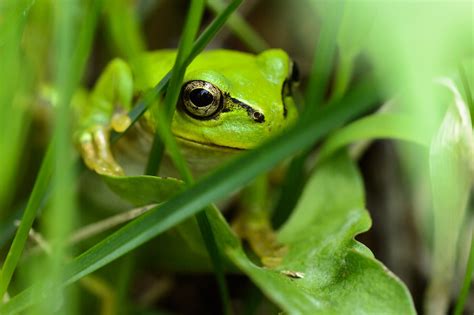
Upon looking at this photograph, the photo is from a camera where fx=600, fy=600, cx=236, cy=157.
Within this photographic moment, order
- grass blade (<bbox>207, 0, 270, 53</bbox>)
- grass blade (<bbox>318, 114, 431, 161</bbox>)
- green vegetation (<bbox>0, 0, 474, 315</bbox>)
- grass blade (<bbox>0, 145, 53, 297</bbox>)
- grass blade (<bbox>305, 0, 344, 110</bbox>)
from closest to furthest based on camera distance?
green vegetation (<bbox>0, 0, 474, 315</bbox>) → grass blade (<bbox>0, 145, 53, 297</bbox>) → grass blade (<bbox>318, 114, 431, 161</bbox>) → grass blade (<bbox>305, 0, 344, 110</bbox>) → grass blade (<bbox>207, 0, 270, 53</bbox>)

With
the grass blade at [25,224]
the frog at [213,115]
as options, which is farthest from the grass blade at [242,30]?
the grass blade at [25,224]

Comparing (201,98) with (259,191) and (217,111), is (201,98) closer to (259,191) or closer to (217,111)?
(217,111)

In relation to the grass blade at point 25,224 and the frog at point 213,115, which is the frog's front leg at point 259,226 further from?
the grass blade at point 25,224

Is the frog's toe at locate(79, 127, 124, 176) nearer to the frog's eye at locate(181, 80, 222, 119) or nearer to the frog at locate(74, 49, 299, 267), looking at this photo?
the frog at locate(74, 49, 299, 267)

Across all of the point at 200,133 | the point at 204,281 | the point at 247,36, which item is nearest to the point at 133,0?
the point at 247,36

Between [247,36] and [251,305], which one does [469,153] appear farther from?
[247,36]

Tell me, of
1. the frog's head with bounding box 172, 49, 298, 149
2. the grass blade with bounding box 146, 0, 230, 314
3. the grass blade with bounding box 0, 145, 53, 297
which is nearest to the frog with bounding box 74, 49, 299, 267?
the frog's head with bounding box 172, 49, 298, 149

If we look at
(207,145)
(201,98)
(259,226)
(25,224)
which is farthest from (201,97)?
(25,224)
